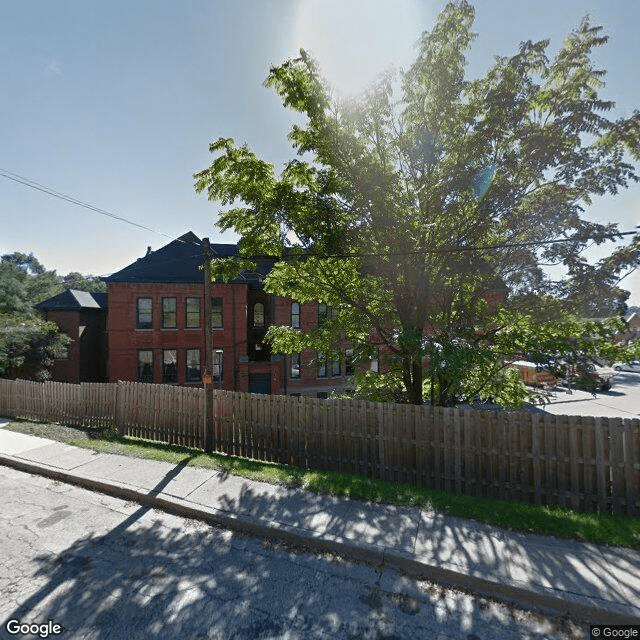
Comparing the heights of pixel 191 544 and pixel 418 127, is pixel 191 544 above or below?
below

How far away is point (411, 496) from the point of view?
246 inches

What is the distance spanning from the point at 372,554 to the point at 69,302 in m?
28.3

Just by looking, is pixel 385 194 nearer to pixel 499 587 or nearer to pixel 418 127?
pixel 418 127

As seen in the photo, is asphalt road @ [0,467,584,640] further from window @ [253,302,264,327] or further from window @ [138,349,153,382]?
window @ [253,302,264,327]

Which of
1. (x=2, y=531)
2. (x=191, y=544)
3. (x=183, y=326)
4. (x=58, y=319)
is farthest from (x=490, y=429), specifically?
(x=58, y=319)

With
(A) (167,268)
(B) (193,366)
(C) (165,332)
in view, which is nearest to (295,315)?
(B) (193,366)

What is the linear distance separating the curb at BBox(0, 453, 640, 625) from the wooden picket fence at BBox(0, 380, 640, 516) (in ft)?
8.49

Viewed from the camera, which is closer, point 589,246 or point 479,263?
point 589,246

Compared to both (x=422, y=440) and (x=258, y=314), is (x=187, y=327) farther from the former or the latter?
(x=422, y=440)

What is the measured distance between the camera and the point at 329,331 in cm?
1038

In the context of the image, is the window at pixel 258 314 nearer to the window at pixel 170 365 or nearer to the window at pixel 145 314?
the window at pixel 170 365

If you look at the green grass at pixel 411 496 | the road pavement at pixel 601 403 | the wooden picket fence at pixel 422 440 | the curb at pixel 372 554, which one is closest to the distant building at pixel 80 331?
the wooden picket fence at pixel 422 440

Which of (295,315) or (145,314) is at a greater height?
(145,314)

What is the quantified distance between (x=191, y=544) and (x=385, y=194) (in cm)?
764
